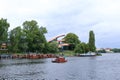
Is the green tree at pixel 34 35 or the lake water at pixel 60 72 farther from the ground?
the green tree at pixel 34 35

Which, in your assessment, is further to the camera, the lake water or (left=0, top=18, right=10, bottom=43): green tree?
(left=0, top=18, right=10, bottom=43): green tree

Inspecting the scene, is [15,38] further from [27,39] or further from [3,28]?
[3,28]

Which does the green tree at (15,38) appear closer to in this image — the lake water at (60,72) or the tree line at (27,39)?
the tree line at (27,39)

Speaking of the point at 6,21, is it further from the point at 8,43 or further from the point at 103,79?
the point at 103,79

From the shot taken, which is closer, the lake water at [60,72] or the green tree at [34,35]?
the lake water at [60,72]

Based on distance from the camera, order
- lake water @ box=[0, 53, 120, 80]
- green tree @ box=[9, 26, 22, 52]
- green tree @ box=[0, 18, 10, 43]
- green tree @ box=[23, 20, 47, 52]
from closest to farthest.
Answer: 1. lake water @ box=[0, 53, 120, 80]
2. green tree @ box=[0, 18, 10, 43]
3. green tree @ box=[9, 26, 22, 52]
4. green tree @ box=[23, 20, 47, 52]

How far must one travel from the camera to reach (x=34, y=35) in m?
172

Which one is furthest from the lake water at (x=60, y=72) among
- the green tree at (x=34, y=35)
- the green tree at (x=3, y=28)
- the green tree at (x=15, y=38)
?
the green tree at (x=34, y=35)

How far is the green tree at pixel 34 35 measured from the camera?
17146 centimetres

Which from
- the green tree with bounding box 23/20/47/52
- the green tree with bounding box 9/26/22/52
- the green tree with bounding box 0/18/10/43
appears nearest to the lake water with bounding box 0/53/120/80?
the green tree with bounding box 0/18/10/43

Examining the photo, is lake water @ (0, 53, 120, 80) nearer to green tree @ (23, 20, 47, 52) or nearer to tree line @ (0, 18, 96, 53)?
tree line @ (0, 18, 96, 53)

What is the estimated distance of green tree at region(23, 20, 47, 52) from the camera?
171462 mm

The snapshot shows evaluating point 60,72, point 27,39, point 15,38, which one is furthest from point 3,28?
point 60,72

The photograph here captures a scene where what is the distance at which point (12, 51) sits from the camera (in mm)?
172000
